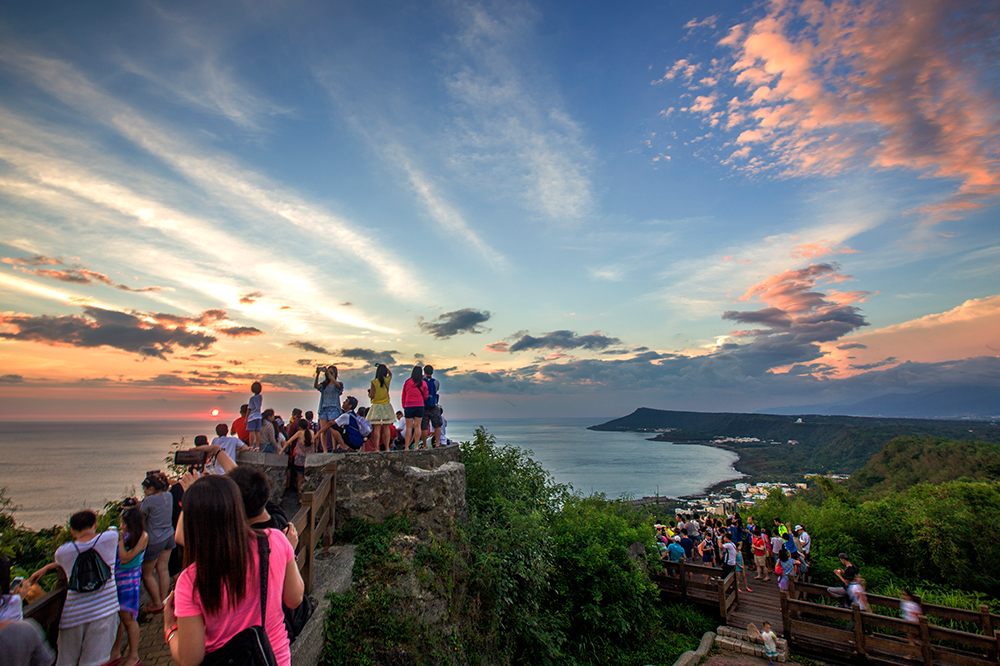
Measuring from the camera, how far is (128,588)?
5.06 m

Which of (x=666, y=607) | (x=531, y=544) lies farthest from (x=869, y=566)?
(x=531, y=544)

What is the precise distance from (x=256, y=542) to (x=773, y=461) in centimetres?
13943

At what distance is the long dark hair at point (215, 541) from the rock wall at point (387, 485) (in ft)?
20.9

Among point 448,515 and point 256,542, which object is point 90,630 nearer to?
point 256,542

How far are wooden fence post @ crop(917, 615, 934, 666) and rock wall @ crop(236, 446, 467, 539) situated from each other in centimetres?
1006

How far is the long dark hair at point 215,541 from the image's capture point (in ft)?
6.97

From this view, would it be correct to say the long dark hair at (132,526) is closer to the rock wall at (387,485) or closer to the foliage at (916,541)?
the rock wall at (387,485)

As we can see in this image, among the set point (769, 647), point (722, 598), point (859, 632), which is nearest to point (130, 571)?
point (769, 647)

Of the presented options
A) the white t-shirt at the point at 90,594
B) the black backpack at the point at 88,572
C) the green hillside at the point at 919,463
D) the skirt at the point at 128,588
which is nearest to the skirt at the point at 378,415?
the skirt at the point at 128,588

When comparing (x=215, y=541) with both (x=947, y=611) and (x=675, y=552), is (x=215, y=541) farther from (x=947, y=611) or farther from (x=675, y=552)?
(x=675, y=552)

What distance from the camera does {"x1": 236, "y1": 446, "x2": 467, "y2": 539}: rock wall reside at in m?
8.64

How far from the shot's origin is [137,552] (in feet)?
16.7

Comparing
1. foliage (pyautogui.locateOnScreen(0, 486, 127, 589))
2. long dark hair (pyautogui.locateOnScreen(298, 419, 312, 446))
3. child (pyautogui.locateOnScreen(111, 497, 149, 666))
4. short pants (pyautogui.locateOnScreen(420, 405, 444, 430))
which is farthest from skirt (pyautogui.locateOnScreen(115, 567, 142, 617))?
short pants (pyautogui.locateOnScreen(420, 405, 444, 430))

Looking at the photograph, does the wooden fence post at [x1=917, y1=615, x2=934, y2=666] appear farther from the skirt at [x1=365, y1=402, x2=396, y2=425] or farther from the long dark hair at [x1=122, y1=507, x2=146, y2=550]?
the long dark hair at [x1=122, y1=507, x2=146, y2=550]
